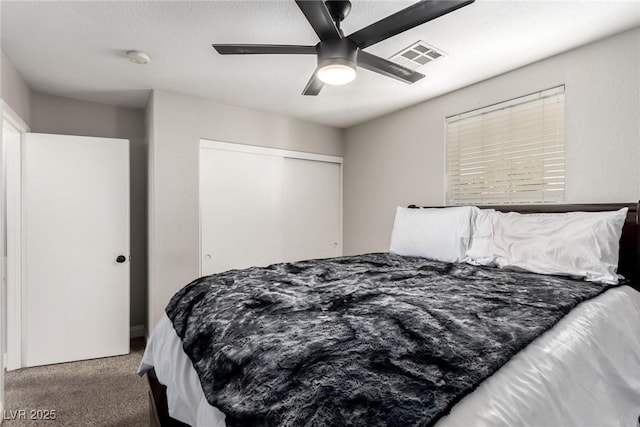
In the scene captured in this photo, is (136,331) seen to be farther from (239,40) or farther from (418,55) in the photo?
(418,55)

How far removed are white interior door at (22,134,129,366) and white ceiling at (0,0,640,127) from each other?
661mm

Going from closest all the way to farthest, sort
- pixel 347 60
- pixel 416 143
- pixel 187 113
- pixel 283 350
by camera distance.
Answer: pixel 283 350 < pixel 347 60 < pixel 187 113 < pixel 416 143

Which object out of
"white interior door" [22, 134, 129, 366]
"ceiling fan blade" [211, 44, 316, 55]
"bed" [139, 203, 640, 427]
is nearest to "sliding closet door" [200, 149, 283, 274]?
"white interior door" [22, 134, 129, 366]

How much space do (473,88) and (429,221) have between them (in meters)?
1.26

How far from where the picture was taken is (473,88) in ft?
9.37

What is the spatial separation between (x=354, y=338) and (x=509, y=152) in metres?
2.39

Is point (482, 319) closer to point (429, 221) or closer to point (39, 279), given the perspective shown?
point (429, 221)

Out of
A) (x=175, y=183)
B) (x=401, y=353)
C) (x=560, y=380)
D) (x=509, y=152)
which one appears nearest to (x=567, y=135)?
(x=509, y=152)

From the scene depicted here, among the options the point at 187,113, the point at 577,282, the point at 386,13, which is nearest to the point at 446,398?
the point at 577,282

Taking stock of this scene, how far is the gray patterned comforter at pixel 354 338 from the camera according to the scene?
728 mm

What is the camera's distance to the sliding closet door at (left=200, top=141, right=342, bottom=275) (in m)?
3.34

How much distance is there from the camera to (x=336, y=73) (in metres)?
1.70

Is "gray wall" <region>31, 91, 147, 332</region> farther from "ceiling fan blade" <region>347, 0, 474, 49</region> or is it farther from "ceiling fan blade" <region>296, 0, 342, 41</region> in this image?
"ceiling fan blade" <region>347, 0, 474, 49</region>

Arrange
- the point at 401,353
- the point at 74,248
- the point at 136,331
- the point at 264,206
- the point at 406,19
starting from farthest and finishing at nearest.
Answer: the point at 264,206, the point at 136,331, the point at 74,248, the point at 406,19, the point at 401,353
